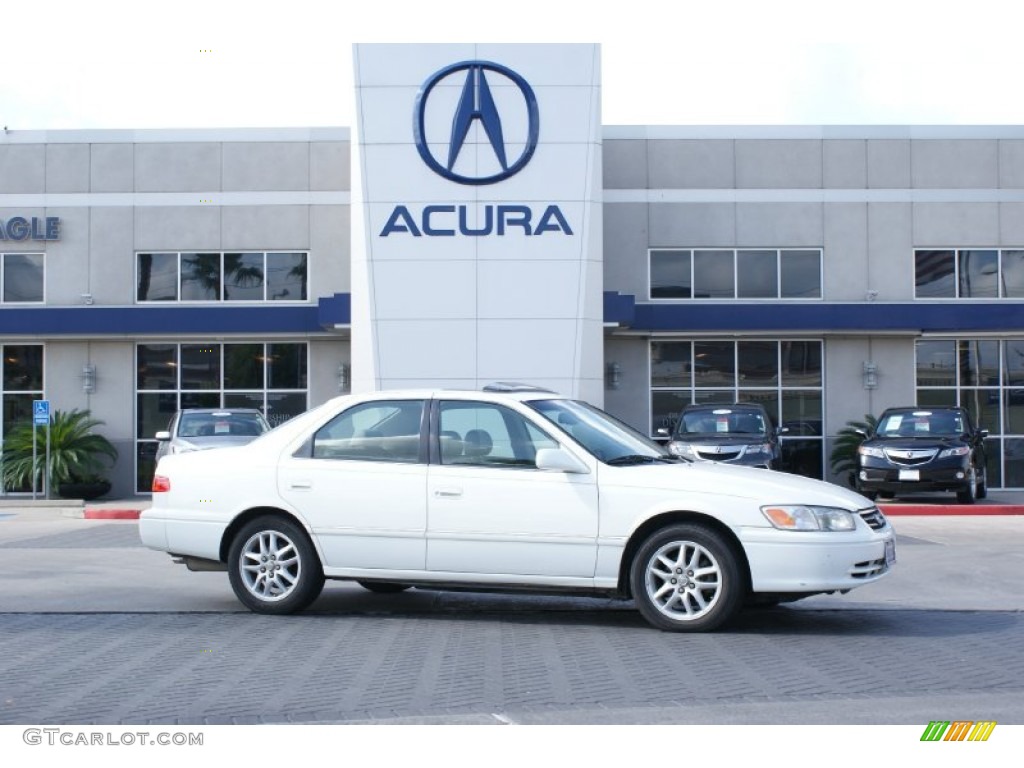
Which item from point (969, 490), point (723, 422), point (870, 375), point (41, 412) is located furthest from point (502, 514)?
point (870, 375)

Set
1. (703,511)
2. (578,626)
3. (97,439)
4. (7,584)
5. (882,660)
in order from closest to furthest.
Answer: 1. (882,660)
2. (703,511)
3. (578,626)
4. (7,584)
5. (97,439)

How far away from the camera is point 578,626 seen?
30.4 ft

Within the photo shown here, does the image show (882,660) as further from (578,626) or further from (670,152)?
(670,152)

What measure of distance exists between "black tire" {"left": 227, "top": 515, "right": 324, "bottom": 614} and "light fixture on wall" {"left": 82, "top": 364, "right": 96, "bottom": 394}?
18.1 meters

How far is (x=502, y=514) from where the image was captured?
29.6 ft

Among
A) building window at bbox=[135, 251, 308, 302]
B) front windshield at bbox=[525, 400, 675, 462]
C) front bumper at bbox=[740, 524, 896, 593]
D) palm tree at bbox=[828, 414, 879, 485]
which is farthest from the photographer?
building window at bbox=[135, 251, 308, 302]

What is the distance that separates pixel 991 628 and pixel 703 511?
7.86ft

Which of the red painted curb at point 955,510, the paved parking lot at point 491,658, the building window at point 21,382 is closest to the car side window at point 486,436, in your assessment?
the paved parking lot at point 491,658

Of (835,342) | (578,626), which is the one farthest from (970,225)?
(578,626)

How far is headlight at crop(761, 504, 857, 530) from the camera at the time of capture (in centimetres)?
853

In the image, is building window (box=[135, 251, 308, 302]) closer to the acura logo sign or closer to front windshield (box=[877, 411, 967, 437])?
the acura logo sign

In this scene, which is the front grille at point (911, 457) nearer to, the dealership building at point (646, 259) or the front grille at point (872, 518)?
the dealership building at point (646, 259)

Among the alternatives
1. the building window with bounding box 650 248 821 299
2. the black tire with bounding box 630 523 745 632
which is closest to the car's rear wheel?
the building window with bounding box 650 248 821 299

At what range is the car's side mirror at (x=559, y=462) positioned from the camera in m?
8.79
